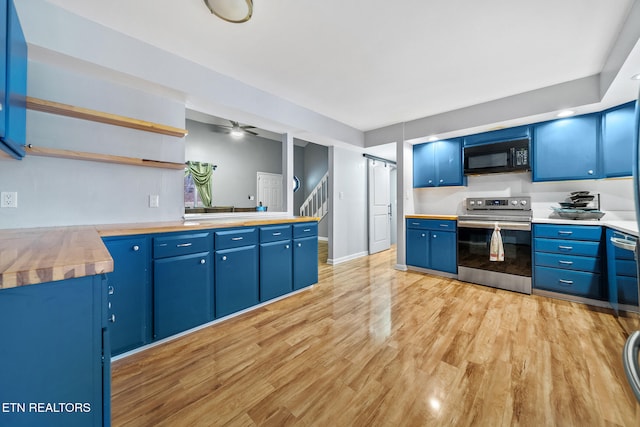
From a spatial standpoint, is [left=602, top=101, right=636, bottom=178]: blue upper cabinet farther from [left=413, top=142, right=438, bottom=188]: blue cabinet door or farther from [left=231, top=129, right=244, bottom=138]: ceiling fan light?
[left=231, top=129, right=244, bottom=138]: ceiling fan light

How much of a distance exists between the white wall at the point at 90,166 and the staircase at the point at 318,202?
15.6 feet

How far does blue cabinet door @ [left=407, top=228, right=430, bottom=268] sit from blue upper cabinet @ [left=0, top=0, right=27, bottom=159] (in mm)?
4195

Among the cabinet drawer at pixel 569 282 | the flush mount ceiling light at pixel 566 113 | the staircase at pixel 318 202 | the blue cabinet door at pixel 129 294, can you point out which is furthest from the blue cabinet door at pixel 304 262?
the staircase at pixel 318 202

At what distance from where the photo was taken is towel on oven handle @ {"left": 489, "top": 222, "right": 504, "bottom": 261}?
A: 3.11 m

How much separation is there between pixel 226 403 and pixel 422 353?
1.37m

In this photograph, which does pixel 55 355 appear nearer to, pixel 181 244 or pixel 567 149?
pixel 181 244

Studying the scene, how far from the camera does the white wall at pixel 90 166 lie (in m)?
1.83

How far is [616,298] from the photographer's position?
235 cm

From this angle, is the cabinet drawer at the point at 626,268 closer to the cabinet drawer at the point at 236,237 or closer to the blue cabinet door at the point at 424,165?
the blue cabinet door at the point at 424,165

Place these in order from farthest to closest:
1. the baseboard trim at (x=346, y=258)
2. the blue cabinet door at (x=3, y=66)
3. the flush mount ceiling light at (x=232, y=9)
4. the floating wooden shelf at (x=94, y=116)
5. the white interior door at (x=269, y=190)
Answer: the white interior door at (x=269, y=190), the baseboard trim at (x=346, y=258), the floating wooden shelf at (x=94, y=116), the flush mount ceiling light at (x=232, y=9), the blue cabinet door at (x=3, y=66)

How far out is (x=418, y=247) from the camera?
3955mm

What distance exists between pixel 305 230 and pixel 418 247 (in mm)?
A: 1976

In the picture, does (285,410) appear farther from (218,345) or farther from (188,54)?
(188,54)

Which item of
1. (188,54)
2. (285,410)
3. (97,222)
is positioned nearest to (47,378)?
(285,410)
